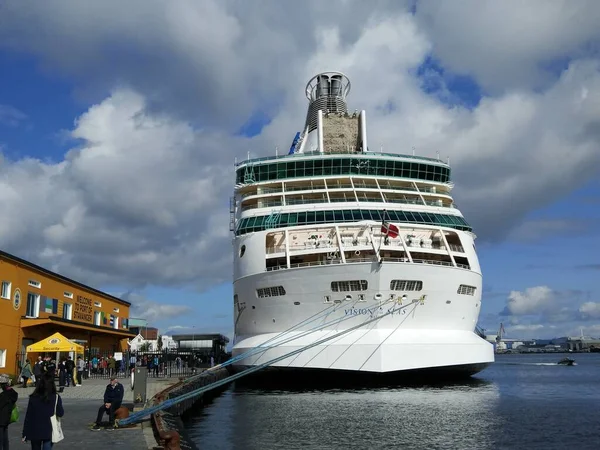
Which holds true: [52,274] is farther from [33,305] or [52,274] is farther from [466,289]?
[466,289]

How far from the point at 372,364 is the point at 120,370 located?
968 inches

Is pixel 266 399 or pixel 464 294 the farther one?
pixel 464 294

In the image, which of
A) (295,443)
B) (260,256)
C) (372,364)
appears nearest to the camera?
(295,443)

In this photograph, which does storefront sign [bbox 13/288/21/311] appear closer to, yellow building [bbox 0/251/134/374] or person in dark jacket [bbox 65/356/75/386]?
yellow building [bbox 0/251/134/374]

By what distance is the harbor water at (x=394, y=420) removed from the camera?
1775cm

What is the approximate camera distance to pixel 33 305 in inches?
1449

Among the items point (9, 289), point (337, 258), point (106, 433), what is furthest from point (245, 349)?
point (106, 433)

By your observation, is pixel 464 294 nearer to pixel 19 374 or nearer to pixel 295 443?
pixel 295 443

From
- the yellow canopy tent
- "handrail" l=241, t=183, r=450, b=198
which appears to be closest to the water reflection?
the yellow canopy tent

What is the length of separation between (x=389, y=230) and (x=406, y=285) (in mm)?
2729

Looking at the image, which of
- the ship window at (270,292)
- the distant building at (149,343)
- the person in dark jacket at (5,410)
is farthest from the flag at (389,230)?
the distant building at (149,343)

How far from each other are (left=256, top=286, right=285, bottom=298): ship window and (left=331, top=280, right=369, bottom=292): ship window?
103 inches

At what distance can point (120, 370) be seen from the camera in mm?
44250

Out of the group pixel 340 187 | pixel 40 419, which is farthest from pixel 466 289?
pixel 40 419
